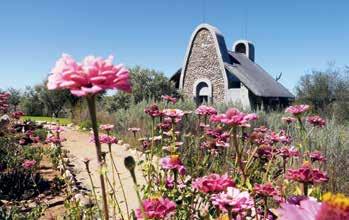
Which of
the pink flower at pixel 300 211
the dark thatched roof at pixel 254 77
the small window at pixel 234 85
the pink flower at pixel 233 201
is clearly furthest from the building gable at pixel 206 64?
the pink flower at pixel 300 211

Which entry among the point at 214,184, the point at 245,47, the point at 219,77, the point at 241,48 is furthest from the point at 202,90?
the point at 214,184

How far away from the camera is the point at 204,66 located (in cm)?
2356

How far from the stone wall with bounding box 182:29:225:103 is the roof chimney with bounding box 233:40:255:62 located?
4670 mm

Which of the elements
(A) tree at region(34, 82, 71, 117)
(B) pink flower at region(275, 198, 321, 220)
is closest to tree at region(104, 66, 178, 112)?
(A) tree at region(34, 82, 71, 117)

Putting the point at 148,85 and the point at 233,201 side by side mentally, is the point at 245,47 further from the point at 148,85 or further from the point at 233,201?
the point at 233,201

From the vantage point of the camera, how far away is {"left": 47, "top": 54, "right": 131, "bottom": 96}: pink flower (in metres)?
1.12

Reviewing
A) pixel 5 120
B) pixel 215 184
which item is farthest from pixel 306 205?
pixel 5 120

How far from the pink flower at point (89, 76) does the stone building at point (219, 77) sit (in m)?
20.7

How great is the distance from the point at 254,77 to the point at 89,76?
23.1 metres

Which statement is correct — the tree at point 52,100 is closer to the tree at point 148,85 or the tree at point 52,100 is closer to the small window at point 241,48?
the tree at point 148,85

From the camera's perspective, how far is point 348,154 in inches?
227

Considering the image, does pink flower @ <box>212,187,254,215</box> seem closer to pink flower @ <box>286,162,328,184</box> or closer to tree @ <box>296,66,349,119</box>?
pink flower @ <box>286,162,328,184</box>

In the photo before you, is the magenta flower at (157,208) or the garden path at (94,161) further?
the garden path at (94,161)

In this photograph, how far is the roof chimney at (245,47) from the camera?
27.2m
